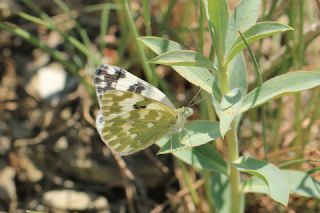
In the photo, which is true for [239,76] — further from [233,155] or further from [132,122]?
[132,122]

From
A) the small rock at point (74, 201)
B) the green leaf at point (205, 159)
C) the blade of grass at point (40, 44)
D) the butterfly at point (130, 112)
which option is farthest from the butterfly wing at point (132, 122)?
the small rock at point (74, 201)

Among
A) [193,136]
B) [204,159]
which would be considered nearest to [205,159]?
[204,159]

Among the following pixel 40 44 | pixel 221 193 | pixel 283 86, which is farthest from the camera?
pixel 40 44

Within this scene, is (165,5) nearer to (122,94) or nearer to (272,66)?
(272,66)

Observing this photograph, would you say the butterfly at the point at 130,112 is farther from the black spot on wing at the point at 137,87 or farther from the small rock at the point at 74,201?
the small rock at the point at 74,201

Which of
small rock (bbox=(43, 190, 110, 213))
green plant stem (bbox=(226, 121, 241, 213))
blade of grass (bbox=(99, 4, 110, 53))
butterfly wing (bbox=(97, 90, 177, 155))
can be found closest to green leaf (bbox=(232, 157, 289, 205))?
green plant stem (bbox=(226, 121, 241, 213))
